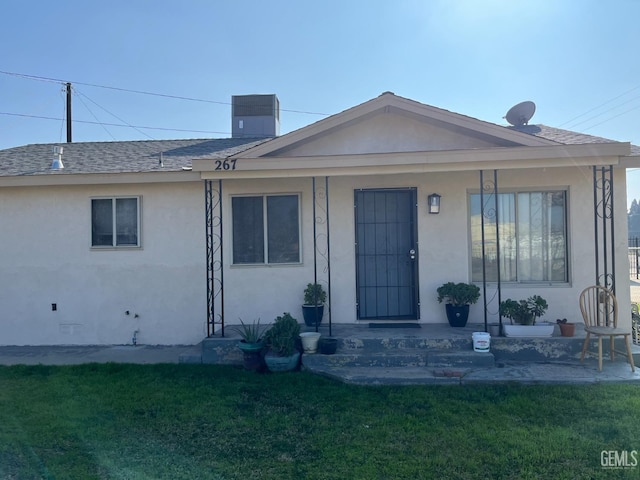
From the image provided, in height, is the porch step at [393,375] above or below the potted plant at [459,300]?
below

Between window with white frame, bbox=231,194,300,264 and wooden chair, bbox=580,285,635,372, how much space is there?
14.0ft

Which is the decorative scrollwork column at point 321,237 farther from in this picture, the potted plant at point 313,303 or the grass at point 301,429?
the grass at point 301,429

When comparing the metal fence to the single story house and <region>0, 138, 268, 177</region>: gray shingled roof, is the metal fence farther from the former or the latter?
<region>0, 138, 268, 177</region>: gray shingled roof

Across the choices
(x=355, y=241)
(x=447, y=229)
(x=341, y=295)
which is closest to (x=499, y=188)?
(x=447, y=229)

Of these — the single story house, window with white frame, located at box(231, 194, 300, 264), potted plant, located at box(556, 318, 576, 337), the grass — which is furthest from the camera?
window with white frame, located at box(231, 194, 300, 264)

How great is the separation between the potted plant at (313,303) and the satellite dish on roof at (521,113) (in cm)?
496

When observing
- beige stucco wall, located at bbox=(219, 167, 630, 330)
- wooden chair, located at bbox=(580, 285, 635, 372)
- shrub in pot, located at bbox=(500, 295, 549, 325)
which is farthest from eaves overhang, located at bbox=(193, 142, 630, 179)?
shrub in pot, located at bbox=(500, 295, 549, 325)

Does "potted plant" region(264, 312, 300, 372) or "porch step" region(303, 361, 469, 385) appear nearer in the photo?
"porch step" region(303, 361, 469, 385)

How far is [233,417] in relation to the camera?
4.68 metres

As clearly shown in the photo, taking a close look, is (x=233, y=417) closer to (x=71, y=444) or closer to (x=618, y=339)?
(x=71, y=444)

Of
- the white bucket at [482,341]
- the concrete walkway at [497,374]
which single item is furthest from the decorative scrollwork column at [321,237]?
the white bucket at [482,341]

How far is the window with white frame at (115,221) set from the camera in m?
8.04

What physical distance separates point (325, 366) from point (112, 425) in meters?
2.65

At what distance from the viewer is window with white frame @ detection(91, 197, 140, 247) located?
8039 millimetres
